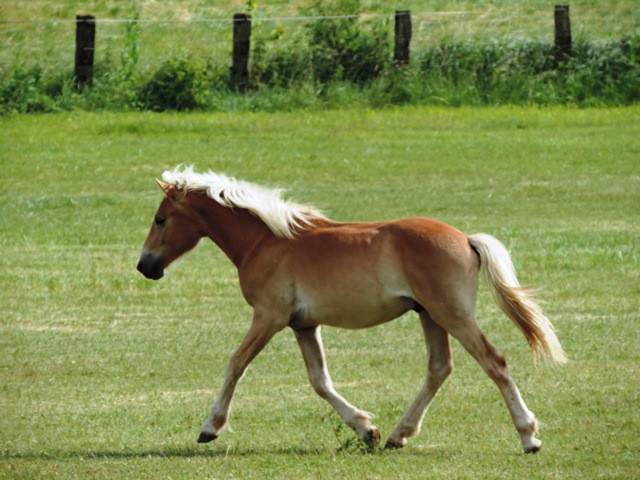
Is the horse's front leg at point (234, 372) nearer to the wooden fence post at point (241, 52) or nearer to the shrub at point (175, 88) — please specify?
the shrub at point (175, 88)

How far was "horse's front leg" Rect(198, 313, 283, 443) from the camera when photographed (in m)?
9.49

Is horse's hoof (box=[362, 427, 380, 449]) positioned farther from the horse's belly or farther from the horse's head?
the horse's head

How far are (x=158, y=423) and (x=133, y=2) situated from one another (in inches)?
1293

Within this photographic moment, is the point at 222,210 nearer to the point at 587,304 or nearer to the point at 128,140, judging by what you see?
the point at 587,304

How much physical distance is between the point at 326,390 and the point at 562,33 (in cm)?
2353

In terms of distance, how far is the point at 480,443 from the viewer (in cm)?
945

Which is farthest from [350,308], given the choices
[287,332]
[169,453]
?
[287,332]

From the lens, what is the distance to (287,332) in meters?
14.1

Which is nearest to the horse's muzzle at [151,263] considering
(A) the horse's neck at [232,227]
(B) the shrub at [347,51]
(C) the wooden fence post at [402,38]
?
(A) the horse's neck at [232,227]

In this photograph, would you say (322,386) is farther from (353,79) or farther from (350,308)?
(353,79)

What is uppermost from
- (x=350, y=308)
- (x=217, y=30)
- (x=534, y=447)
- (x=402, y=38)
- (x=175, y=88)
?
(x=350, y=308)

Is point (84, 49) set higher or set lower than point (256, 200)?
lower

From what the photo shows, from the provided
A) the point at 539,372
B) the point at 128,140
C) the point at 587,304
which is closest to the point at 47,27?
the point at 128,140

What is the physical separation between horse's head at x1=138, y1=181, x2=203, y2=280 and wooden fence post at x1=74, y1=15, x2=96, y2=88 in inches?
858
